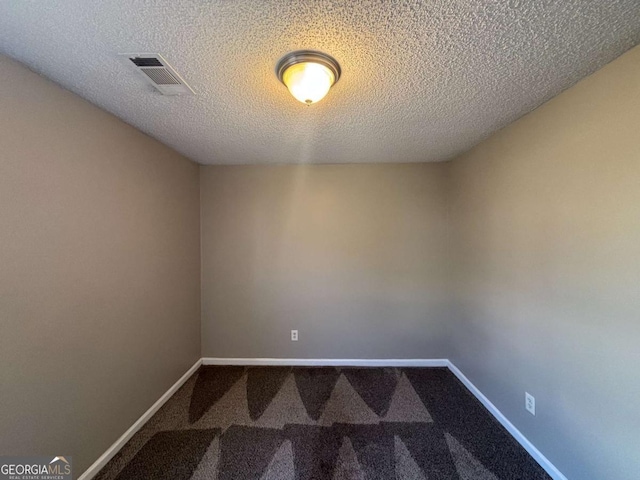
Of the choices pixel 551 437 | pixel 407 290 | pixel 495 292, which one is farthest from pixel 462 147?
pixel 551 437

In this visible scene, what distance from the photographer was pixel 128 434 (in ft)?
6.21

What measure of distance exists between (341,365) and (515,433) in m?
1.64

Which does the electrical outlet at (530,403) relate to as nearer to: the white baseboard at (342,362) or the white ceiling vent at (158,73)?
the white baseboard at (342,362)

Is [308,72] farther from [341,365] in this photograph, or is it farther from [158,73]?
[341,365]

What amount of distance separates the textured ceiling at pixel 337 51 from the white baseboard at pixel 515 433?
234cm

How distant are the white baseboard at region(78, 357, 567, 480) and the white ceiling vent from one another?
237 centimetres

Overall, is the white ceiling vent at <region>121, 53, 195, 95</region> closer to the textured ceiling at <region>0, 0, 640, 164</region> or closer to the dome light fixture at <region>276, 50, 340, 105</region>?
the textured ceiling at <region>0, 0, 640, 164</region>

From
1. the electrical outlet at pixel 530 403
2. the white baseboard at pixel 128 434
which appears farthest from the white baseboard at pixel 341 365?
the electrical outlet at pixel 530 403

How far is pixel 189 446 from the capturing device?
1839mm

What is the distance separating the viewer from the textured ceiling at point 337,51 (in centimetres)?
97

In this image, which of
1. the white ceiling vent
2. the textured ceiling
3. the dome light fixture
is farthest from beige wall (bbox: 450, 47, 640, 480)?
the white ceiling vent

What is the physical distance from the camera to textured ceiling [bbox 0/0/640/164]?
97 cm

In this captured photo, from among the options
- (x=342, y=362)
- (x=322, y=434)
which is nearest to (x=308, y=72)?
(x=322, y=434)

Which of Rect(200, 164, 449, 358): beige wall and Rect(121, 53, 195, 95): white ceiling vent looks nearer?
Rect(121, 53, 195, 95): white ceiling vent
